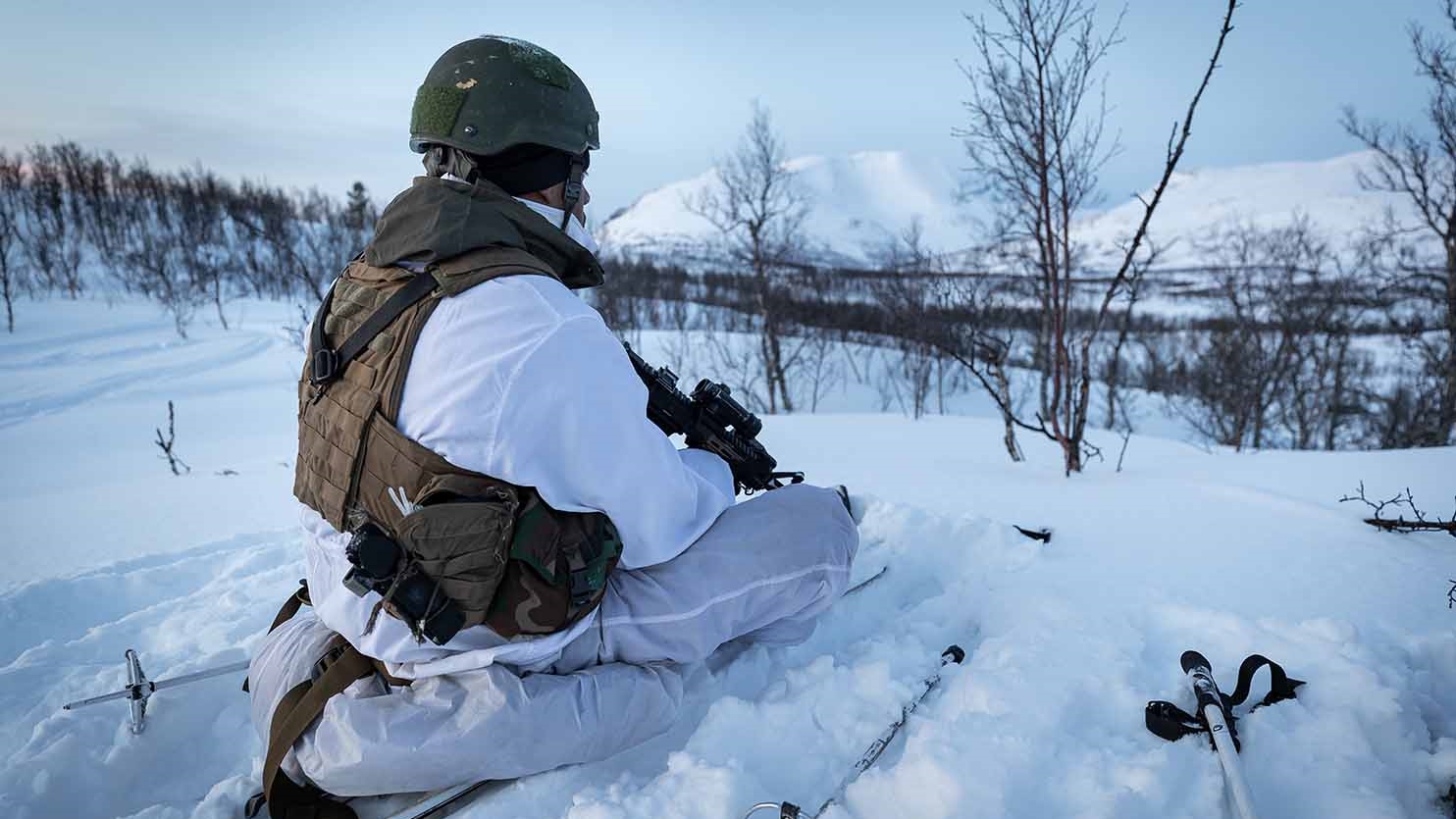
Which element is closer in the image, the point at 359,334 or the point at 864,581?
the point at 359,334

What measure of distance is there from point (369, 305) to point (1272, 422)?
2989cm

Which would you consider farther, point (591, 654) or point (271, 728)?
point (591, 654)

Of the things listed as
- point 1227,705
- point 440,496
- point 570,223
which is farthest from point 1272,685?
point 570,223

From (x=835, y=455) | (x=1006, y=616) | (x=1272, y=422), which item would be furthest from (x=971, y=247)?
(x=1272, y=422)

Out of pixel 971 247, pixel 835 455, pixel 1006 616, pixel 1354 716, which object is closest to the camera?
pixel 1354 716

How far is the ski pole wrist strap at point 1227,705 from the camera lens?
5.55 feet

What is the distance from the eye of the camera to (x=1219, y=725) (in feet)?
5.29

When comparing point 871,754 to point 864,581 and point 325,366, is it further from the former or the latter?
point 325,366

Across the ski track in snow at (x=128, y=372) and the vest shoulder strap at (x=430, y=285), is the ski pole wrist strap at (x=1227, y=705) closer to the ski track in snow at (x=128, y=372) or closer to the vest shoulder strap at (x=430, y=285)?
the vest shoulder strap at (x=430, y=285)

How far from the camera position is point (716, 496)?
82.0 inches

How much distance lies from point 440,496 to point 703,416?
0.99 m

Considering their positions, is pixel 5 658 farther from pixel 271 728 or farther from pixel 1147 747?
pixel 1147 747

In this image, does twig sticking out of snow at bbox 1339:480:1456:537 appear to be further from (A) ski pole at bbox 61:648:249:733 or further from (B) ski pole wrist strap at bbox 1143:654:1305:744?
(A) ski pole at bbox 61:648:249:733

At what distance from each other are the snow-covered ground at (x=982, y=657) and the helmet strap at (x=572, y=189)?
4.87 ft
